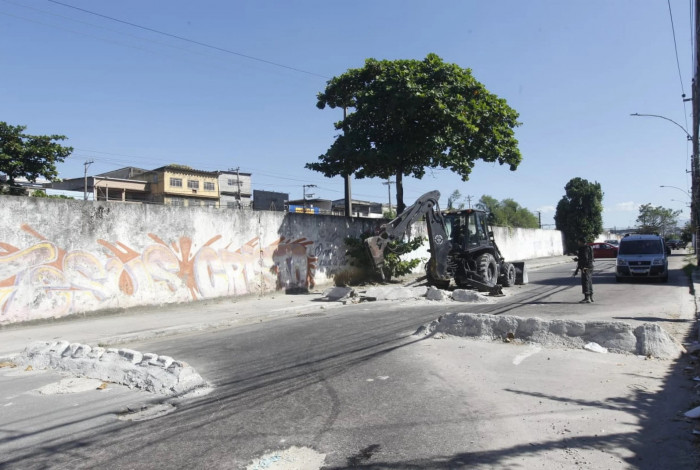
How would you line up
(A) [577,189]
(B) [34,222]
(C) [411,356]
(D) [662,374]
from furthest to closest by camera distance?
(A) [577,189]
(B) [34,222]
(C) [411,356]
(D) [662,374]

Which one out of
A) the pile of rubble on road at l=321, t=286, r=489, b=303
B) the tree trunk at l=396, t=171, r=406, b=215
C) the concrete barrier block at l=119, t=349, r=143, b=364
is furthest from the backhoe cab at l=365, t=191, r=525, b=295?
the concrete barrier block at l=119, t=349, r=143, b=364

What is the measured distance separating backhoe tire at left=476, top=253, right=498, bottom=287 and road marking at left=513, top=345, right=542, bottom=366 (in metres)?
8.22

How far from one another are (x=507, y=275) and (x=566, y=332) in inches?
419

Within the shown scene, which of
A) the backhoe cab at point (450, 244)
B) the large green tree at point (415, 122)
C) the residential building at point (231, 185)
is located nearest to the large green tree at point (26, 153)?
the large green tree at point (415, 122)

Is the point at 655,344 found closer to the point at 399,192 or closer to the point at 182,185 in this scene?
the point at 399,192

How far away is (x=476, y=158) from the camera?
791 inches

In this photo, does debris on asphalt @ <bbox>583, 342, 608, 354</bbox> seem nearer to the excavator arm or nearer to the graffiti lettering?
the excavator arm

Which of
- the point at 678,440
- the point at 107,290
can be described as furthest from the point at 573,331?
the point at 107,290

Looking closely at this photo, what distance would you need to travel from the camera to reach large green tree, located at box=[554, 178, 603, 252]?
53812 mm

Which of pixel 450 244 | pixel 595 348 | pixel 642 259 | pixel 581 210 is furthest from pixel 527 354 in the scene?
pixel 581 210

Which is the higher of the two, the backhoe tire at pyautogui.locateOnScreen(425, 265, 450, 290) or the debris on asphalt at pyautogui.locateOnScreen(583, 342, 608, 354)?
the backhoe tire at pyautogui.locateOnScreen(425, 265, 450, 290)

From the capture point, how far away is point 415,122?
63.7 ft

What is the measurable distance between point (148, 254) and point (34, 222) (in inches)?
119

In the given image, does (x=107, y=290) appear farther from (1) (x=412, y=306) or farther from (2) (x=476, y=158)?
(2) (x=476, y=158)
